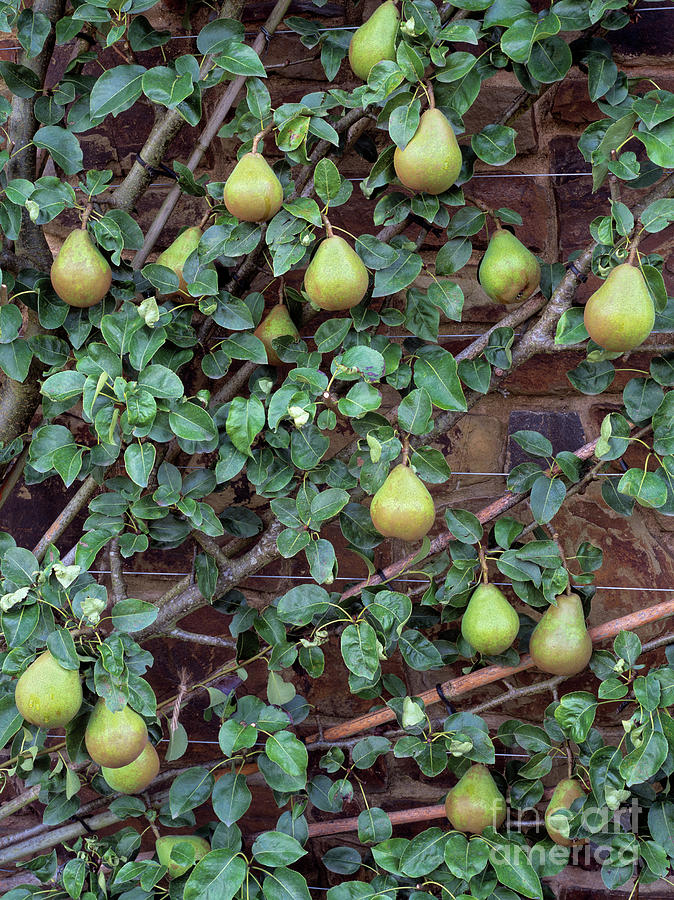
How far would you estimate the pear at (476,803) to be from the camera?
3.55ft

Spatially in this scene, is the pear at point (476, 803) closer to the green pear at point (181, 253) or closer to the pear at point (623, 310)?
the pear at point (623, 310)

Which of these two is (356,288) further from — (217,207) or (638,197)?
(638,197)

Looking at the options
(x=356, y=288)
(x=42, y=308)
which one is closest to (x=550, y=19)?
(x=356, y=288)

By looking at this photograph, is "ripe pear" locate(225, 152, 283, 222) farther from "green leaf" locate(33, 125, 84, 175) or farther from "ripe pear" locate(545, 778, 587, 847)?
"ripe pear" locate(545, 778, 587, 847)

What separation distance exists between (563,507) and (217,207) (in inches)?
28.0

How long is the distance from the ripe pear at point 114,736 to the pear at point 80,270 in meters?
0.53

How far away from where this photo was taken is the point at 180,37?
4.23 feet

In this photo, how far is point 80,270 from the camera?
1.02 meters

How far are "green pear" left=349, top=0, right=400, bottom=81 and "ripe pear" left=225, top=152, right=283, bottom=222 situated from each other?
0.64 ft

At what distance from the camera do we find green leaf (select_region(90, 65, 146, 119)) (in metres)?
1.01

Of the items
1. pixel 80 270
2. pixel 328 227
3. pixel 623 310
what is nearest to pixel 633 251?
pixel 623 310

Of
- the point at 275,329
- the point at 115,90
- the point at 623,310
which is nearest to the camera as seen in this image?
the point at 623,310

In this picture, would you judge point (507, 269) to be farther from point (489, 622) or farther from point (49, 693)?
point (49, 693)

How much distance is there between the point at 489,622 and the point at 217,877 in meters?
0.47
